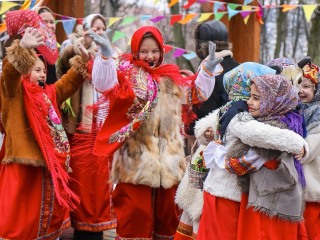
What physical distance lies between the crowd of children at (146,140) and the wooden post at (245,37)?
10.3 feet

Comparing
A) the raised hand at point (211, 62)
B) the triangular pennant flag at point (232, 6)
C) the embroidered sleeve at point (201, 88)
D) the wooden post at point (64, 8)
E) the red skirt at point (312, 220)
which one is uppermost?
the triangular pennant flag at point (232, 6)

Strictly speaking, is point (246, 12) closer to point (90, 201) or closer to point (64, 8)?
point (64, 8)

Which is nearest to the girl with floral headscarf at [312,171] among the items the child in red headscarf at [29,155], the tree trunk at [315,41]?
the child in red headscarf at [29,155]

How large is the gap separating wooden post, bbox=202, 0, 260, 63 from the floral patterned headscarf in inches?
156

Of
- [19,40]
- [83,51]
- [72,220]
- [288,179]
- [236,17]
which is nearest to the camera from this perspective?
[288,179]

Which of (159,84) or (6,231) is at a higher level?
(159,84)

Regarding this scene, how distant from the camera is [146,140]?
146 inches

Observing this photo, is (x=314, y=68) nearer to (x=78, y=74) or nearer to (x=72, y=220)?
(x=78, y=74)

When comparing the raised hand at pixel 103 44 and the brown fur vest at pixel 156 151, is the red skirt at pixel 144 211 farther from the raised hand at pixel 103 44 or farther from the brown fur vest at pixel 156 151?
the raised hand at pixel 103 44

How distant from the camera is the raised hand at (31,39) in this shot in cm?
354

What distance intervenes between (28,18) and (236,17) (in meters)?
3.98

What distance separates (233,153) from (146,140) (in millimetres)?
832

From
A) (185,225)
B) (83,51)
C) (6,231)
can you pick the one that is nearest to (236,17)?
(83,51)

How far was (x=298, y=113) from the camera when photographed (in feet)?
10.3
